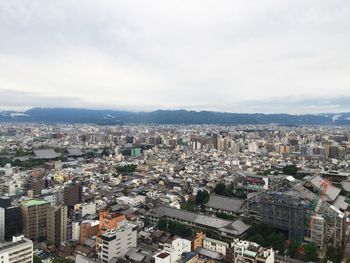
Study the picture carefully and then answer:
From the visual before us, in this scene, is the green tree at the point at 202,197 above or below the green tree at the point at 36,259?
above

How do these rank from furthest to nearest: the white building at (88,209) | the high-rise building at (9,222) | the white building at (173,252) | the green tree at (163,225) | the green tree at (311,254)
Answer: the white building at (88,209) → the green tree at (163,225) → the high-rise building at (9,222) → the green tree at (311,254) → the white building at (173,252)

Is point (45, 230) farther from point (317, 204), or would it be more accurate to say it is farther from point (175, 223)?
point (317, 204)

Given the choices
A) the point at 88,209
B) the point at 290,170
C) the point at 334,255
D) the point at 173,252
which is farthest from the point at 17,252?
the point at 290,170

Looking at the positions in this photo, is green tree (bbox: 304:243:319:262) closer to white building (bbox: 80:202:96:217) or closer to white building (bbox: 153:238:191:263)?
white building (bbox: 153:238:191:263)

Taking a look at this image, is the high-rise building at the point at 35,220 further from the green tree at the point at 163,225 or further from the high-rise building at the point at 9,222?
the green tree at the point at 163,225

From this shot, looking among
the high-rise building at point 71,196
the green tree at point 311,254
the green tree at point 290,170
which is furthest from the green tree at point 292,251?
the green tree at point 290,170

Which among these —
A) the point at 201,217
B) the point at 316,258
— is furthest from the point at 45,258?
the point at 316,258

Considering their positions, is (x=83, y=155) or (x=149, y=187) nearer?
(x=149, y=187)
